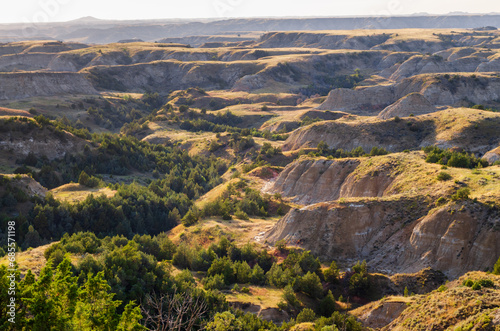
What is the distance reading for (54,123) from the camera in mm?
58188

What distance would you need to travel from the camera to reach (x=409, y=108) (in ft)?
242

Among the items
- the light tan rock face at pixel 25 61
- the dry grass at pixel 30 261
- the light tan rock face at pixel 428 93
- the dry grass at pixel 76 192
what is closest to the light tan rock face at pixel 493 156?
the dry grass at pixel 76 192

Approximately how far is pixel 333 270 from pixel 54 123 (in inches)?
1854

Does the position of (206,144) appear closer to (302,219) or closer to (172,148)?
(172,148)

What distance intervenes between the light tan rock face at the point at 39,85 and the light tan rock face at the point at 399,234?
78059 millimetres

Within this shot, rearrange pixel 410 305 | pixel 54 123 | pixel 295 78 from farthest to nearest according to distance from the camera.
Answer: pixel 295 78, pixel 54 123, pixel 410 305

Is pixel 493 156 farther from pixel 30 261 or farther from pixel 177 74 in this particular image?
pixel 177 74

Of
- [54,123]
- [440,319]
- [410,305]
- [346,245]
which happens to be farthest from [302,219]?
[54,123]

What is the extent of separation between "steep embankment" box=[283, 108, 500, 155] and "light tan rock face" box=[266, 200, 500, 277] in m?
27.8

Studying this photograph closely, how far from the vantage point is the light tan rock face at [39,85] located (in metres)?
88.8

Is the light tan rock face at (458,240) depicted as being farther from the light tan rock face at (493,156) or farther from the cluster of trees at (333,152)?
the cluster of trees at (333,152)

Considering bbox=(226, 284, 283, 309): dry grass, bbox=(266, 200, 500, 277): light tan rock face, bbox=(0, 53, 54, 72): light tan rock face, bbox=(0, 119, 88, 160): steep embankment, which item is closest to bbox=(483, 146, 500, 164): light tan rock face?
bbox=(266, 200, 500, 277): light tan rock face

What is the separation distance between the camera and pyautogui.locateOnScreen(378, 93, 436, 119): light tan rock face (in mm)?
73625

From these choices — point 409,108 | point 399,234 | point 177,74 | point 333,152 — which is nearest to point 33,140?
point 333,152
